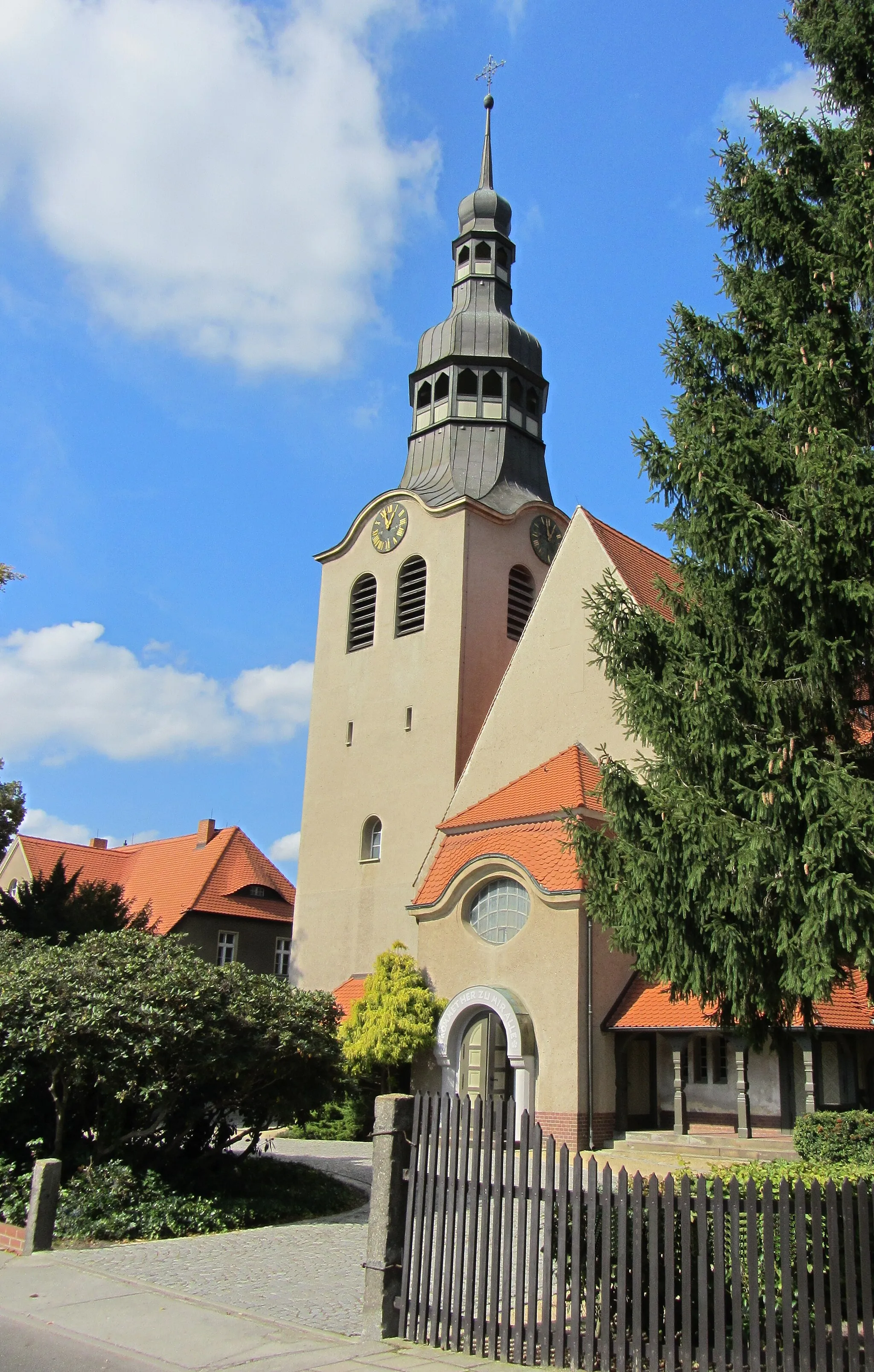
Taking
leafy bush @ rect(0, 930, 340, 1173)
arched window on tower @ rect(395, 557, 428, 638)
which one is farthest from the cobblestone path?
arched window on tower @ rect(395, 557, 428, 638)

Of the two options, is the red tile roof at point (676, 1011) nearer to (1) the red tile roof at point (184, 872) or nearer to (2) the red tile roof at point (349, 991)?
(2) the red tile roof at point (349, 991)

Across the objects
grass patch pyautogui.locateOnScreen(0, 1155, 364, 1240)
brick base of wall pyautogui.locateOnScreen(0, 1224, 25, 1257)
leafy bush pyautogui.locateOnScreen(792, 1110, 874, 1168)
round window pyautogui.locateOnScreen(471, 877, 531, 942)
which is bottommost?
brick base of wall pyautogui.locateOnScreen(0, 1224, 25, 1257)

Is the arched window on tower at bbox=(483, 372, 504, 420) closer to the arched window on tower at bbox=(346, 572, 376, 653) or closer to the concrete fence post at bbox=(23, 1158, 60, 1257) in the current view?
the arched window on tower at bbox=(346, 572, 376, 653)

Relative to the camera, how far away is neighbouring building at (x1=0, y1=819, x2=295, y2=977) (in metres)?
33.2

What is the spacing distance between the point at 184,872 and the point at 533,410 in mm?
18500

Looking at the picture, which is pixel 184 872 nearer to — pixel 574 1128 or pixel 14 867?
pixel 14 867

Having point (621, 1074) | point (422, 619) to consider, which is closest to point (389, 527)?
point (422, 619)

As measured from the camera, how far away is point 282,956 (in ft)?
114

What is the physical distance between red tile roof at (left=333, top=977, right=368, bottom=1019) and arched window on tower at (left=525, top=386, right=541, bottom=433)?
1508 cm

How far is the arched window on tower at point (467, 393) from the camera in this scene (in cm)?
2917

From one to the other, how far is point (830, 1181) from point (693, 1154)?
1053cm

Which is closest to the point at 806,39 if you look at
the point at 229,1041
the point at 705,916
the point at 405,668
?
the point at 705,916

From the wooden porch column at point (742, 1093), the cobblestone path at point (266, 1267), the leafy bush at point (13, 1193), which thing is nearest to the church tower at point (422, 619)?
the wooden porch column at point (742, 1093)

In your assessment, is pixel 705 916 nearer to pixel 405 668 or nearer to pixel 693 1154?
pixel 693 1154
